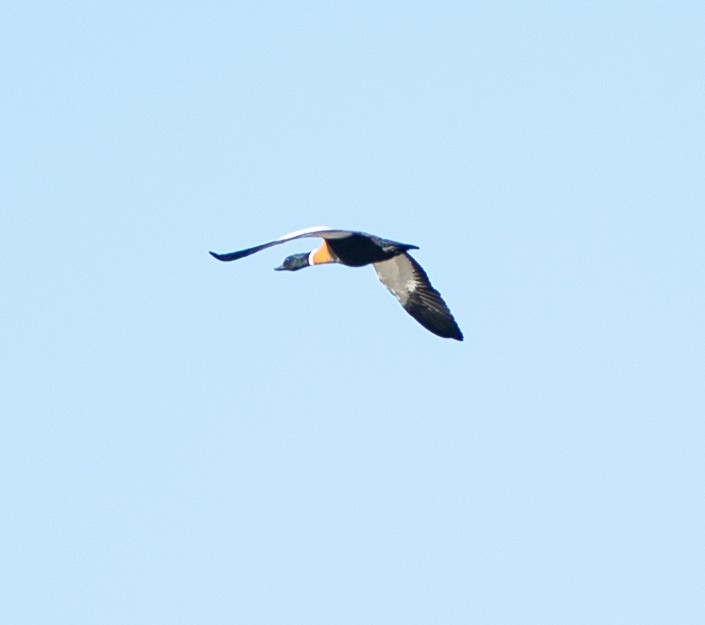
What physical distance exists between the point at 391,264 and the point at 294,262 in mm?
2354

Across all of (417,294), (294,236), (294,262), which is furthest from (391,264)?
(294,236)

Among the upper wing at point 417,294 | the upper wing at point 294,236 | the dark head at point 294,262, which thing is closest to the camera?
the upper wing at point 294,236

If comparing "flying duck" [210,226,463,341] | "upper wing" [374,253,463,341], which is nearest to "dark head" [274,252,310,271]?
"flying duck" [210,226,463,341]

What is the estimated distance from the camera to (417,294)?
2989 centimetres

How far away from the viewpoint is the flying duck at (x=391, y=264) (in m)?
25.9

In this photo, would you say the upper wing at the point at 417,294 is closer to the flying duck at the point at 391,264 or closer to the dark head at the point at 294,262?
the flying duck at the point at 391,264

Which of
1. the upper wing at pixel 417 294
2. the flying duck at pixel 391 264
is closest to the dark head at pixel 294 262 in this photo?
the flying duck at pixel 391 264

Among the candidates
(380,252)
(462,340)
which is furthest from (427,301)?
(380,252)

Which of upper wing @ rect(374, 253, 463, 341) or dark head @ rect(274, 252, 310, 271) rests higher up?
dark head @ rect(274, 252, 310, 271)

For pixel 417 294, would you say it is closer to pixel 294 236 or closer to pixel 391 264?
pixel 391 264

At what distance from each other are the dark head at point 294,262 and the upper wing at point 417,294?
80.5 inches

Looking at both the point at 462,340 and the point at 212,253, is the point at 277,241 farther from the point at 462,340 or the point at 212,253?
the point at 462,340

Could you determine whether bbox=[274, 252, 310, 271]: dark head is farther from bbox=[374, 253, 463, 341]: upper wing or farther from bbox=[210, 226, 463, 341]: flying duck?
bbox=[374, 253, 463, 341]: upper wing

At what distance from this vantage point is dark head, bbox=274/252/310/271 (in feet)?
92.9
